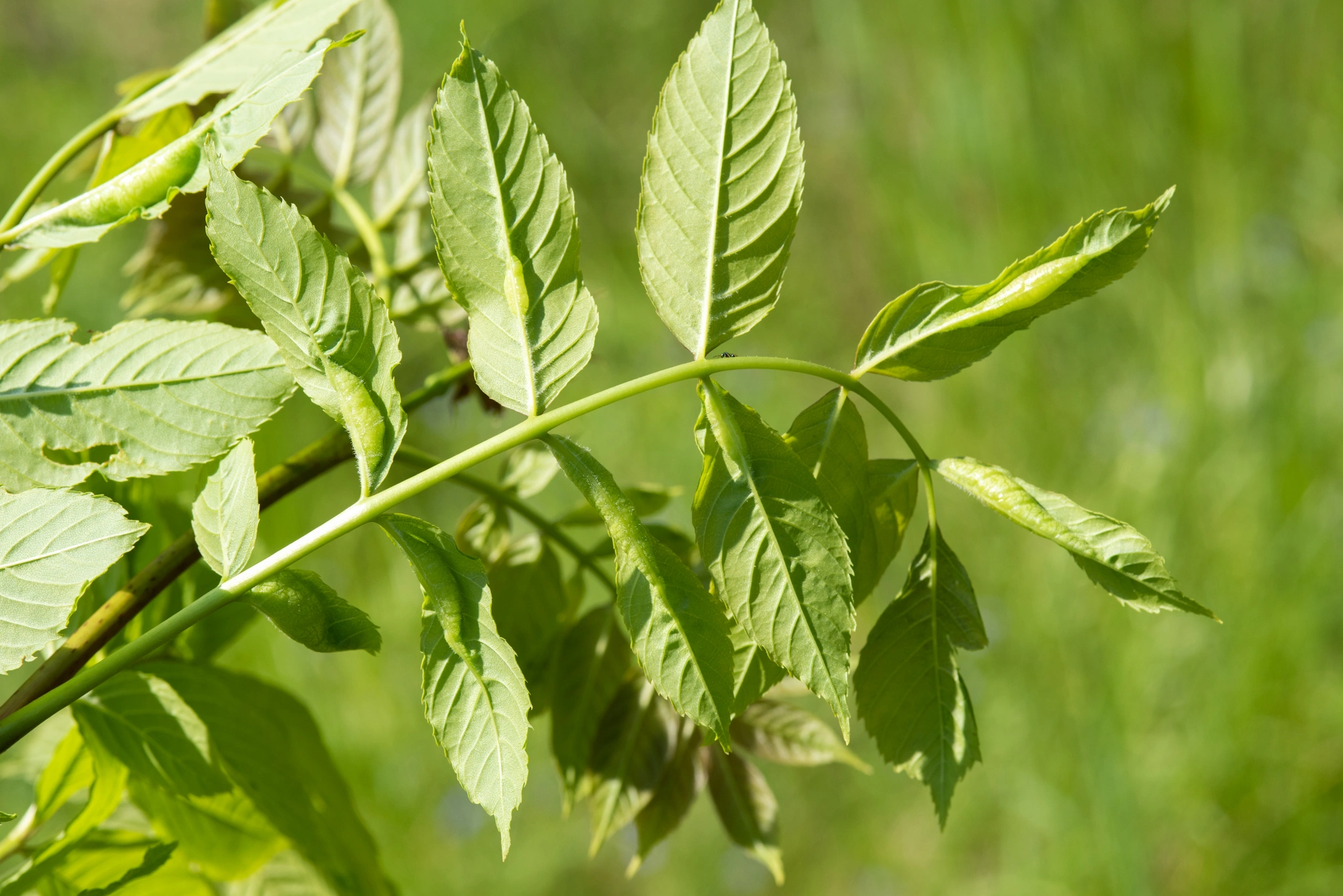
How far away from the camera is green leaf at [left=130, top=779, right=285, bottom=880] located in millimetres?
507

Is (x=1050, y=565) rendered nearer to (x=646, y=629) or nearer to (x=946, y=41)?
(x=946, y=41)

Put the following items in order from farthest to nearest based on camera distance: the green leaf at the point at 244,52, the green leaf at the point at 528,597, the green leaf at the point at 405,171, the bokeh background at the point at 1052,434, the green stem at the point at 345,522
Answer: the bokeh background at the point at 1052,434
the green leaf at the point at 405,171
the green leaf at the point at 528,597
the green leaf at the point at 244,52
the green stem at the point at 345,522

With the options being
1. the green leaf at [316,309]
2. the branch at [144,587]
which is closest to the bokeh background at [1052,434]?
the branch at [144,587]

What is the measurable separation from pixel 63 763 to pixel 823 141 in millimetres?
3414

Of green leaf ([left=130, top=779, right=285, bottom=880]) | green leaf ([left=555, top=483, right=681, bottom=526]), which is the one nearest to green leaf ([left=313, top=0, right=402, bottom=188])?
green leaf ([left=555, top=483, right=681, bottom=526])

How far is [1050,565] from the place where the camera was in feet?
7.55

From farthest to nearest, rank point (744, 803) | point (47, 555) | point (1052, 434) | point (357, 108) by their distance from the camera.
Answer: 1. point (1052, 434)
2. point (357, 108)
3. point (744, 803)
4. point (47, 555)

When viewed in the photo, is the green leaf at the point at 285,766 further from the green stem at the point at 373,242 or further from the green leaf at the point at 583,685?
the green stem at the point at 373,242

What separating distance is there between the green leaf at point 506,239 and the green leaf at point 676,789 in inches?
9.8

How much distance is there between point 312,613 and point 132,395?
113 mm

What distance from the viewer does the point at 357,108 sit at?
2.19 feet

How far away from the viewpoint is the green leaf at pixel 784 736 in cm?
55

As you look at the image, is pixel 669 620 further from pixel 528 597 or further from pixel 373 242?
pixel 373 242

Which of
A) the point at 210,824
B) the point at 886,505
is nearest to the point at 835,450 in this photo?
the point at 886,505
